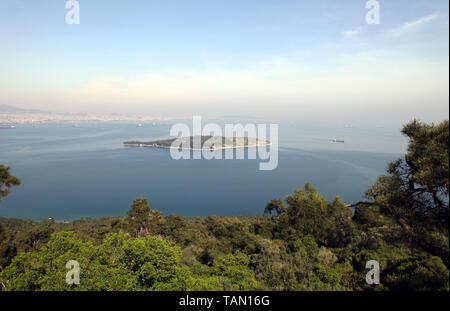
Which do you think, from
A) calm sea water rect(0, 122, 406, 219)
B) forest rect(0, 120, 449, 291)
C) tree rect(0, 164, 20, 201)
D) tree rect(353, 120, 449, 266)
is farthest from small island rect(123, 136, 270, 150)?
tree rect(353, 120, 449, 266)

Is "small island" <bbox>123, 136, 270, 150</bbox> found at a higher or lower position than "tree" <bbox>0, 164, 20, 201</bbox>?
lower

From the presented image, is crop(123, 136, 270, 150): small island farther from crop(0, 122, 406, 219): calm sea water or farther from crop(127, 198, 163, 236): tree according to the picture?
crop(127, 198, 163, 236): tree

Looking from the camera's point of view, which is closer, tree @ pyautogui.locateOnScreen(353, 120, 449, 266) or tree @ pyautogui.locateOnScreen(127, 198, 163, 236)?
tree @ pyautogui.locateOnScreen(353, 120, 449, 266)

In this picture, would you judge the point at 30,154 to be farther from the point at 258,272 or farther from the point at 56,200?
the point at 258,272

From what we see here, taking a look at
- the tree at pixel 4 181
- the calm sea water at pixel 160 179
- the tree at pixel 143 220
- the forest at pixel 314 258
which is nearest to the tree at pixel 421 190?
the forest at pixel 314 258

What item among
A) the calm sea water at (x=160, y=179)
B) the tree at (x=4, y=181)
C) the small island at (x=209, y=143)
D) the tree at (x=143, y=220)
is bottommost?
the calm sea water at (x=160, y=179)

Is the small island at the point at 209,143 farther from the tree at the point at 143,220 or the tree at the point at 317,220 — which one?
the tree at the point at 317,220

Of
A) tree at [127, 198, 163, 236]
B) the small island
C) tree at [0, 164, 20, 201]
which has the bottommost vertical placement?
tree at [127, 198, 163, 236]
